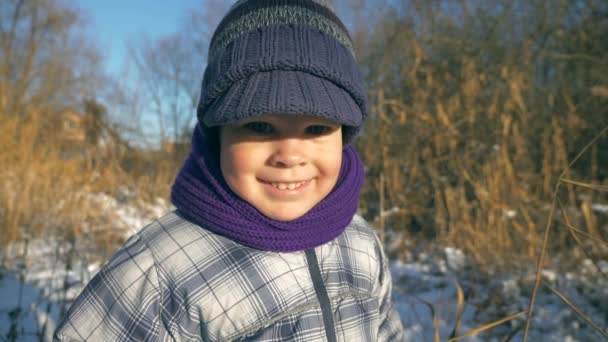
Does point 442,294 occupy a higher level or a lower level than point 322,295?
lower

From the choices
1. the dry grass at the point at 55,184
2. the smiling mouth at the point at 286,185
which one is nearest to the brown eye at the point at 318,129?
the smiling mouth at the point at 286,185

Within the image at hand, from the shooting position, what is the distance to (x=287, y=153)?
934 mm

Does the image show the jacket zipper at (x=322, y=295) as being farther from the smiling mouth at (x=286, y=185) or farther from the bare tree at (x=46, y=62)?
the bare tree at (x=46, y=62)

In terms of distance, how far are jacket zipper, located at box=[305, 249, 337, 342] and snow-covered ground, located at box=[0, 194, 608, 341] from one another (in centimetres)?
68

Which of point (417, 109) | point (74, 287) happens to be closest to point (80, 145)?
point (74, 287)

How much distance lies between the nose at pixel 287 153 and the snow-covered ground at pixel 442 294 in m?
0.93

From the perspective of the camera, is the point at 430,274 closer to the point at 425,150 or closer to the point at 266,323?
the point at 425,150

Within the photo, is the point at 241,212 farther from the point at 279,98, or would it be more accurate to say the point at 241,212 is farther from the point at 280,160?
the point at 279,98

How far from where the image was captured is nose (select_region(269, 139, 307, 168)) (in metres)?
0.93

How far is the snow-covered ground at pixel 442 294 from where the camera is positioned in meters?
1.78

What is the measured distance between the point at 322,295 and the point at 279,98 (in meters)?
0.50

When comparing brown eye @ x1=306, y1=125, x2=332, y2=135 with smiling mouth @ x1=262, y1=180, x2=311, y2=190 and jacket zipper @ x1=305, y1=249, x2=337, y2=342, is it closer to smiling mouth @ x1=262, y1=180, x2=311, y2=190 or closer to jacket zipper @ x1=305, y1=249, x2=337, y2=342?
smiling mouth @ x1=262, y1=180, x2=311, y2=190

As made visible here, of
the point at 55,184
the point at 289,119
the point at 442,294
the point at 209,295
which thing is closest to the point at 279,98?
the point at 289,119

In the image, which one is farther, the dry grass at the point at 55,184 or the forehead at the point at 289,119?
the dry grass at the point at 55,184
